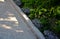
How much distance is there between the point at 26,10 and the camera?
286 inches

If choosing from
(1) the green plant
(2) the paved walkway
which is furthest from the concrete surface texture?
(1) the green plant

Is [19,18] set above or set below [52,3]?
below

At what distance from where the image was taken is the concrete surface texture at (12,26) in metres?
5.62

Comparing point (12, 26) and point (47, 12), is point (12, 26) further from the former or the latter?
point (47, 12)

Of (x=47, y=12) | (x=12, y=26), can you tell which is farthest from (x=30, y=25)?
(x=47, y=12)

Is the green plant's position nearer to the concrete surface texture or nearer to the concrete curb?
the concrete curb

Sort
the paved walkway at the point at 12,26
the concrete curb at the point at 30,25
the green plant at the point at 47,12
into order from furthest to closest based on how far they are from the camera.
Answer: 1. the green plant at the point at 47,12
2. the paved walkway at the point at 12,26
3. the concrete curb at the point at 30,25

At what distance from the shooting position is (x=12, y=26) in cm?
626

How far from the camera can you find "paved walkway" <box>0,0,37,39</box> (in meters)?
5.62

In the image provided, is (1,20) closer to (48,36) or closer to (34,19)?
(34,19)

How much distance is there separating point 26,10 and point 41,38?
222cm

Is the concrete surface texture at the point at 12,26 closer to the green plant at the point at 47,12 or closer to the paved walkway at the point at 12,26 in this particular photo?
the paved walkway at the point at 12,26

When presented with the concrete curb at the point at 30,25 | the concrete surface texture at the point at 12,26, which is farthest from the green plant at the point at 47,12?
the concrete surface texture at the point at 12,26

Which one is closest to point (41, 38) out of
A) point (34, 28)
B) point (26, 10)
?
point (34, 28)
